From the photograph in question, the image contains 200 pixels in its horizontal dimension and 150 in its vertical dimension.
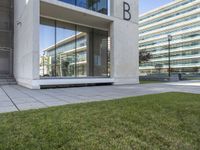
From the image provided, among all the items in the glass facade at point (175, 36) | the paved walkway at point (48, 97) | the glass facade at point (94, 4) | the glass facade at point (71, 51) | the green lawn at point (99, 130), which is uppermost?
the glass facade at point (175, 36)

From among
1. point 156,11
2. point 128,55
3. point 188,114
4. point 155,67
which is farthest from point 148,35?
point 188,114

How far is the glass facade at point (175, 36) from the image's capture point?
6881cm

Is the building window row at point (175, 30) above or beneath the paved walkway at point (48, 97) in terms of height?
above

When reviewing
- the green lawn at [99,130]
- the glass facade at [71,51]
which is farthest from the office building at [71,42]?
the green lawn at [99,130]

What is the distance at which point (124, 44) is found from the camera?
645 inches

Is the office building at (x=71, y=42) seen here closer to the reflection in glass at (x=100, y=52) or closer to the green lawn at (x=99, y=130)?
the reflection in glass at (x=100, y=52)

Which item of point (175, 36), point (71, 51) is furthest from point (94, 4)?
point (175, 36)

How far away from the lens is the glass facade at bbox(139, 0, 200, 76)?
226 feet

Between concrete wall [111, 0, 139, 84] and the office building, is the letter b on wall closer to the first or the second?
the office building

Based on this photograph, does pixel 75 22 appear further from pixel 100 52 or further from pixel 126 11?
pixel 126 11

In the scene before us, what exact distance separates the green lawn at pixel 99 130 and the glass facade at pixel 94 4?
11.3m

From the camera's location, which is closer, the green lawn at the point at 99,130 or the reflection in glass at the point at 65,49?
the green lawn at the point at 99,130

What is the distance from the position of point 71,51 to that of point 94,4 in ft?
14.1

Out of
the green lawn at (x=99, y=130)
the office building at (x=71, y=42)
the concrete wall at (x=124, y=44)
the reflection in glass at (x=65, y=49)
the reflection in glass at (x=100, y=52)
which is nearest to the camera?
the green lawn at (x=99, y=130)
